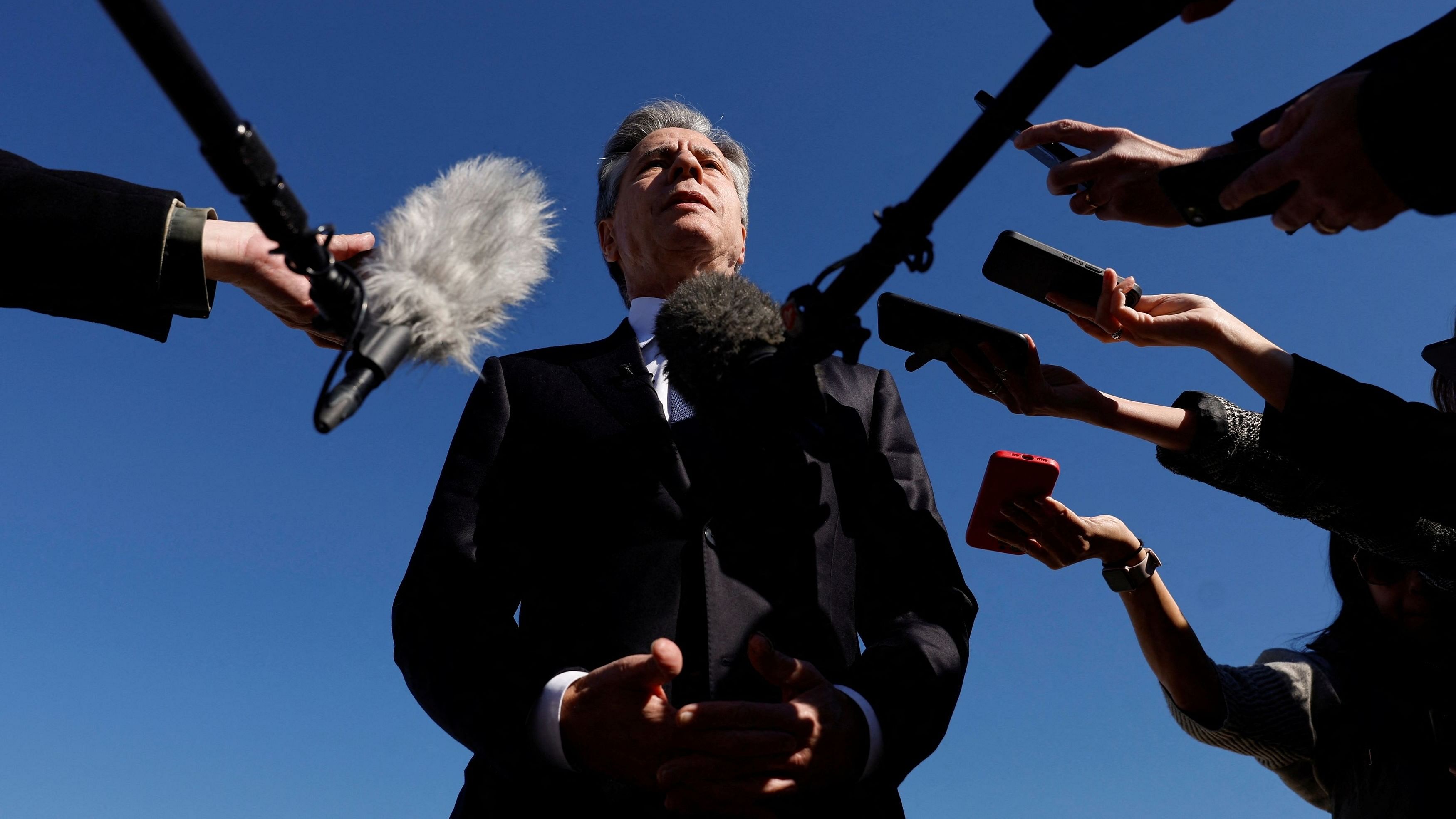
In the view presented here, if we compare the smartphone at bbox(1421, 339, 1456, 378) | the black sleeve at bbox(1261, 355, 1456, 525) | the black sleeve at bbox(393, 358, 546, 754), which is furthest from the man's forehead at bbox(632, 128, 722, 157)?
the smartphone at bbox(1421, 339, 1456, 378)

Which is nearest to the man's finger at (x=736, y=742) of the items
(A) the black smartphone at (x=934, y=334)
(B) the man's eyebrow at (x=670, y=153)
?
(A) the black smartphone at (x=934, y=334)

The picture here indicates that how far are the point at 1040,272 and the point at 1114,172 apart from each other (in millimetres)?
749

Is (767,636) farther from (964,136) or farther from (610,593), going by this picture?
(964,136)

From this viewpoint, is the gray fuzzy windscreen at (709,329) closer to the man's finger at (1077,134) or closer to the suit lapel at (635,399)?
the suit lapel at (635,399)

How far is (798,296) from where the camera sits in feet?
7.98

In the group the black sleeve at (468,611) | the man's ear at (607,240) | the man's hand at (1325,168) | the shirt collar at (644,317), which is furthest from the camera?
the man's ear at (607,240)

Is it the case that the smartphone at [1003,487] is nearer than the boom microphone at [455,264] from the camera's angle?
No

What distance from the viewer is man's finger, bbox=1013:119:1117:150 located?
364 centimetres

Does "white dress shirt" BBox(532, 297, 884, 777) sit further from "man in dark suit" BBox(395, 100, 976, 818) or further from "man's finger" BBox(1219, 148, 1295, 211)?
"man's finger" BBox(1219, 148, 1295, 211)

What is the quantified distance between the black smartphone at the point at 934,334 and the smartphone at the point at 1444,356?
166 centimetres

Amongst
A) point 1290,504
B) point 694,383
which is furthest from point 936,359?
point 1290,504

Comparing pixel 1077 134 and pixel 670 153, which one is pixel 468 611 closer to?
pixel 670 153

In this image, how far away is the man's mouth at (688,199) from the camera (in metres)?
4.28

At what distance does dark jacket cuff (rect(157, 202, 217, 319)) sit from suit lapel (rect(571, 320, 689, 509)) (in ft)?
4.54
